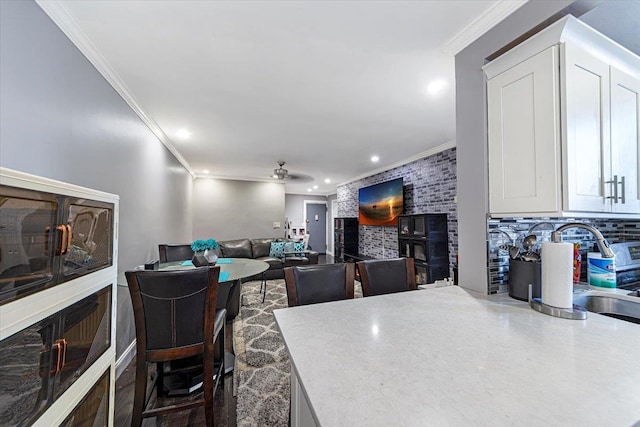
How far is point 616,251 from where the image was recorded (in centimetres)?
161

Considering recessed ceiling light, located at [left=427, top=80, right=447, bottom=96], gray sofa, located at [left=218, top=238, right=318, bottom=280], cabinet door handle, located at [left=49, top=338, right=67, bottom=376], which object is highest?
recessed ceiling light, located at [left=427, top=80, right=447, bottom=96]

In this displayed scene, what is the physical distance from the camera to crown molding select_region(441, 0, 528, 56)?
1.30m

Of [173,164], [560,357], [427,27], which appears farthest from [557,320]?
[173,164]

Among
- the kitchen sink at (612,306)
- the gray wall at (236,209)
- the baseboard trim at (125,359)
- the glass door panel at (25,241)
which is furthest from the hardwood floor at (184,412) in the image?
the gray wall at (236,209)

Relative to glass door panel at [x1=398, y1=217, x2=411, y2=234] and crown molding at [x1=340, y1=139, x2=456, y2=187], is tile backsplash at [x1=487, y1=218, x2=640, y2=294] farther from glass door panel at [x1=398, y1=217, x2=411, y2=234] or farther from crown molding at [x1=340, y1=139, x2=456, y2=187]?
glass door panel at [x1=398, y1=217, x2=411, y2=234]

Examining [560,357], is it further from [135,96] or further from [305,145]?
[305,145]

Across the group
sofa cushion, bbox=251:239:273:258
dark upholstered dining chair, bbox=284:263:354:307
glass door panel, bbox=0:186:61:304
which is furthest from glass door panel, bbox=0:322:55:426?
sofa cushion, bbox=251:239:273:258

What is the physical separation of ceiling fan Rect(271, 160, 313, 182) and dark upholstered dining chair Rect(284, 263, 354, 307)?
3.26 metres

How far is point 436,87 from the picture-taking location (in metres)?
2.21

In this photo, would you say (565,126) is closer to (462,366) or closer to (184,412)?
(462,366)

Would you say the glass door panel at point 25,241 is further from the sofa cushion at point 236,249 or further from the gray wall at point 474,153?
the sofa cushion at point 236,249

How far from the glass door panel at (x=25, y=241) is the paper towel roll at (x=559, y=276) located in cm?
201

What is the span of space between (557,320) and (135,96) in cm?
346

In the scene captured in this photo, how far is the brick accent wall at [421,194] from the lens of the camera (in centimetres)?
389
